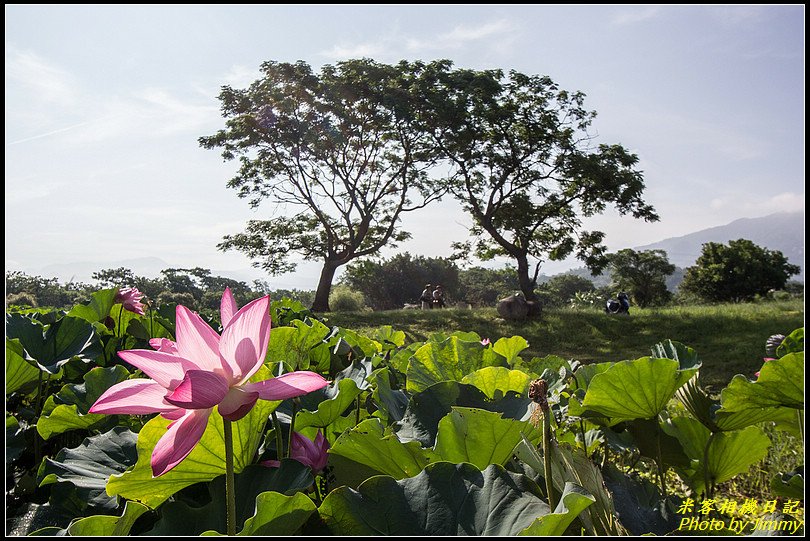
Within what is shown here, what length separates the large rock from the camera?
10.6 meters

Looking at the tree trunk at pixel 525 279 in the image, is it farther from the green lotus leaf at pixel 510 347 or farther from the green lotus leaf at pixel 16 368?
the green lotus leaf at pixel 16 368

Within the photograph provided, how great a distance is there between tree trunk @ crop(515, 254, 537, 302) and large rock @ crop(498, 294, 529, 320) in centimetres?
88

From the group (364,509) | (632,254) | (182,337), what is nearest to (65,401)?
(182,337)

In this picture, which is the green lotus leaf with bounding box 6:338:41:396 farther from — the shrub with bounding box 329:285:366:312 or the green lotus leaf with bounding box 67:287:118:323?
the shrub with bounding box 329:285:366:312

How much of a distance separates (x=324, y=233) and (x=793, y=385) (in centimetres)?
1465

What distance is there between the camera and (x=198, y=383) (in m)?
0.45

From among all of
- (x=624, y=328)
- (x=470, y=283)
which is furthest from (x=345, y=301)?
(x=470, y=283)

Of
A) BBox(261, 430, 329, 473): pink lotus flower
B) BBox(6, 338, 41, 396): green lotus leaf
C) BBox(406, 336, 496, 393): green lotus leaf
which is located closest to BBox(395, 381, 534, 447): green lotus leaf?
BBox(261, 430, 329, 473): pink lotus flower

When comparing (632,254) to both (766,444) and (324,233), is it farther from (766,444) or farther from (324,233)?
(766,444)

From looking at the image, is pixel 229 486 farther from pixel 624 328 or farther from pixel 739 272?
pixel 739 272

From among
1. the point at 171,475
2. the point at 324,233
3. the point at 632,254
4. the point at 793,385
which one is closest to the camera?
the point at 171,475

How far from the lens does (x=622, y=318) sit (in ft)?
33.1

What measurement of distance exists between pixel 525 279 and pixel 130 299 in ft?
36.2

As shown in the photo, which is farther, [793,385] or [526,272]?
[526,272]
